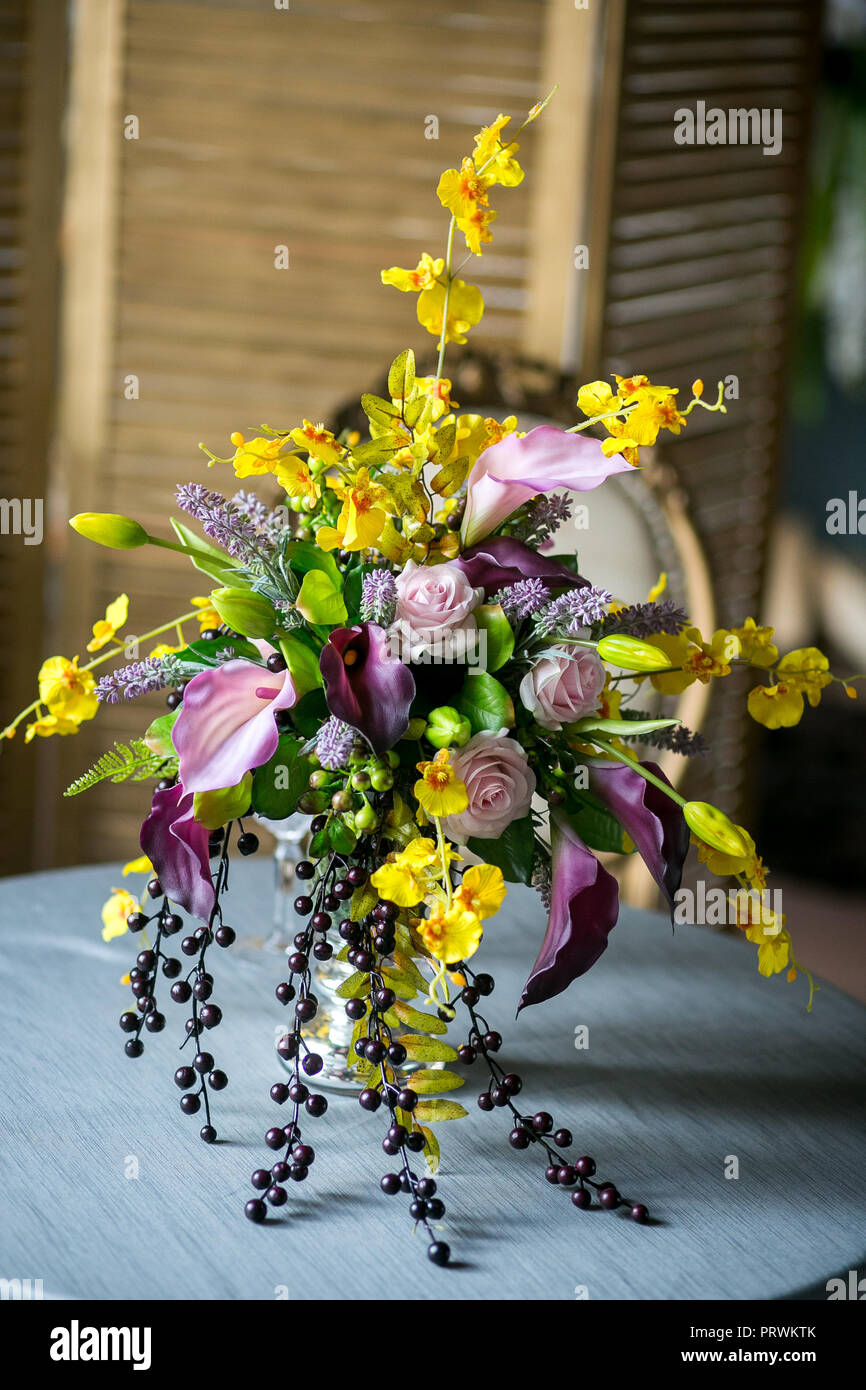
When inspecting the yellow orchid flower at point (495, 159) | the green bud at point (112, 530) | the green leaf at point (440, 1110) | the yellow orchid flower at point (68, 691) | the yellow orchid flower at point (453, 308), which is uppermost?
the yellow orchid flower at point (495, 159)

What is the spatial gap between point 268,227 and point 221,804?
1.40 m

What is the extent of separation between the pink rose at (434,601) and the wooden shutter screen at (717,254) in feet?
4.02

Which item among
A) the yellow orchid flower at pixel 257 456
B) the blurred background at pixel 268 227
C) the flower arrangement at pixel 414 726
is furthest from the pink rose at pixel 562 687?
the blurred background at pixel 268 227

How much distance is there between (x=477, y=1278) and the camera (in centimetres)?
72

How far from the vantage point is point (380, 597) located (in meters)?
0.79

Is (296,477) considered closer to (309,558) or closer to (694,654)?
(309,558)

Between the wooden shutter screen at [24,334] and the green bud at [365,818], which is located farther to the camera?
the wooden shutter screen at [24,334]

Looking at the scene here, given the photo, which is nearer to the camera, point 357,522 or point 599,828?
point 357,522

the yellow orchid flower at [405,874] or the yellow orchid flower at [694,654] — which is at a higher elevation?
the yellow orchid flower at [694,654]

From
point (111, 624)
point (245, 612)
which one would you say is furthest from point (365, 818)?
point (111, 624)

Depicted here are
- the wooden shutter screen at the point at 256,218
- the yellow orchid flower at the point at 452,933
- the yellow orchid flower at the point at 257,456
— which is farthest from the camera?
the wooden shutter screen at the point at 256,218

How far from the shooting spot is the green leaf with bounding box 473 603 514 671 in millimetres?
801

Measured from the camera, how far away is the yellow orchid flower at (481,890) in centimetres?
72

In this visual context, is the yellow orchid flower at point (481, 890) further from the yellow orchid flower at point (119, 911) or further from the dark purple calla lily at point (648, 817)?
the yellow orchid flower at point (119, 911)
